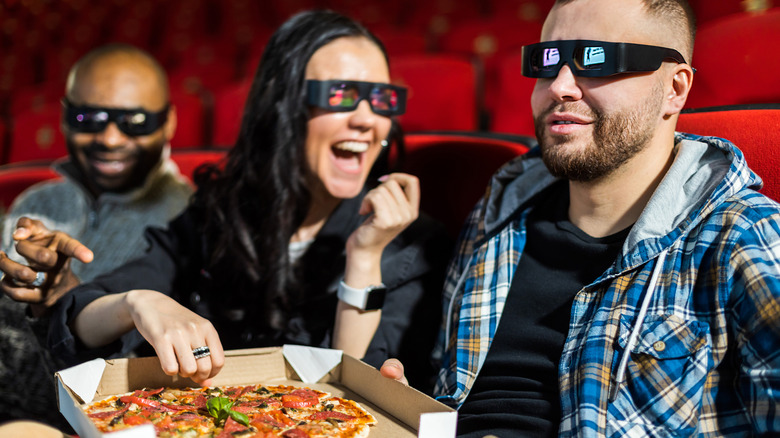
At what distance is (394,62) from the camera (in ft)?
6.40

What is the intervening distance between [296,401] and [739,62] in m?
0.95

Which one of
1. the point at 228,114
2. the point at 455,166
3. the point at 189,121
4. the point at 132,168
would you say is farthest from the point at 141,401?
the point at 189,121

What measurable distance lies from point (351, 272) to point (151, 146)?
726 millimetres

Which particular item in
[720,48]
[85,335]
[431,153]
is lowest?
[85,335]

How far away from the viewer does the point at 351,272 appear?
1069 millimetres

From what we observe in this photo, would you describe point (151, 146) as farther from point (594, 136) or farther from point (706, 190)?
point (706, 190)

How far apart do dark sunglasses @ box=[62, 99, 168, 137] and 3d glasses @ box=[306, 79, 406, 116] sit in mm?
529

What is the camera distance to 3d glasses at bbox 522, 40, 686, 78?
2.70ft

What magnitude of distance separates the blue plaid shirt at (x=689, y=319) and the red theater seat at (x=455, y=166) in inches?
17.0

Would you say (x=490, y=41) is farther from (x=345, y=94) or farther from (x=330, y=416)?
(x=330, y=416)

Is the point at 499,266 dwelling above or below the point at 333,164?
below

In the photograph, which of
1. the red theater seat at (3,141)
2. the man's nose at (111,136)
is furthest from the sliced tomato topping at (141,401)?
the red theater seat at (3,141)

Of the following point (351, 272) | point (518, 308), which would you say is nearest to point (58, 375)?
point (351, 272)

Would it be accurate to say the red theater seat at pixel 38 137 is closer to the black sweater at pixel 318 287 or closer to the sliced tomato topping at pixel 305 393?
the black sweater at pixel 318 287
